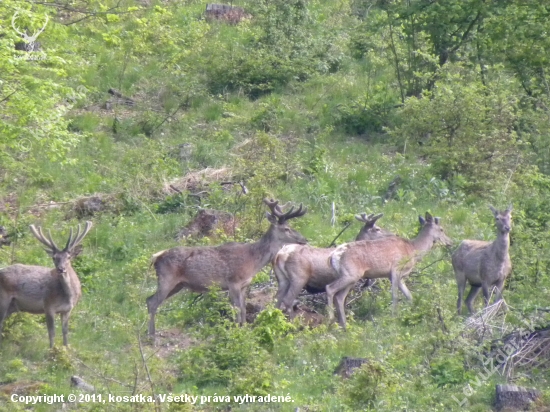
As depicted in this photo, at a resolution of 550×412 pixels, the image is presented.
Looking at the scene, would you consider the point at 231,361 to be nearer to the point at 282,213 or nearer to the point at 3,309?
the point at 3,309

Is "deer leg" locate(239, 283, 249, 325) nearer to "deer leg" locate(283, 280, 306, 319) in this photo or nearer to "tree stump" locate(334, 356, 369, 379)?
"deer leg" locate(283, 280, 306, 319)

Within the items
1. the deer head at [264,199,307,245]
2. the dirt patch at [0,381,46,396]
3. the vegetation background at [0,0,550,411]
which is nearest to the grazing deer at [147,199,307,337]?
the vegetation background at [0,0,550,411]

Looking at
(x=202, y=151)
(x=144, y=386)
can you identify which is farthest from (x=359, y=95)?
(x=144, y=386)

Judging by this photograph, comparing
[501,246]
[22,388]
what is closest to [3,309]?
[22,388]

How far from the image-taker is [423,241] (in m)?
16.1

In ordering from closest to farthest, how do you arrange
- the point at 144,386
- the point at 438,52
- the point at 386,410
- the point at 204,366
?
the point at 386,410 → the point at 144,386 → the point at 204,366 → the point at 438,52

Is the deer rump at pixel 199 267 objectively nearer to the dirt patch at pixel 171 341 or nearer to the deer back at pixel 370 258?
the dirt patch at pixel 171 341

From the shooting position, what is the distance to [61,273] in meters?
13.9

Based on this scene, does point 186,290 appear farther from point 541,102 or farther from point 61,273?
point 541,102

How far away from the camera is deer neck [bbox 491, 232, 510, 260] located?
14.5 meters

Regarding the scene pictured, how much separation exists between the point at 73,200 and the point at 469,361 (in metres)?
Answer: 10.1

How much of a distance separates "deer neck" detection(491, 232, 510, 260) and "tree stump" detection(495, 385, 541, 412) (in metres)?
3.46

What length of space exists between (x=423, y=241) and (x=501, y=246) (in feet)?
5.85

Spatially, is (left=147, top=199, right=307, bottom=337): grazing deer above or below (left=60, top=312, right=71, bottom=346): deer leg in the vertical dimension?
above
